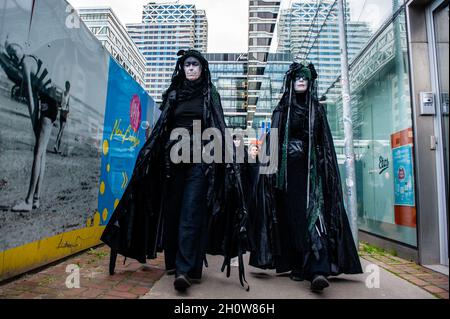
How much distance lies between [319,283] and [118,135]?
11.4 feet

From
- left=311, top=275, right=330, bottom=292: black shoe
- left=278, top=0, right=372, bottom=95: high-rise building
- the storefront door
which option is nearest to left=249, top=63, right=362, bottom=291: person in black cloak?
left=311, top=275, right=330, bottom=292: black shoe

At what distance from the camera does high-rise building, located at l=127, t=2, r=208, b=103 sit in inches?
1460

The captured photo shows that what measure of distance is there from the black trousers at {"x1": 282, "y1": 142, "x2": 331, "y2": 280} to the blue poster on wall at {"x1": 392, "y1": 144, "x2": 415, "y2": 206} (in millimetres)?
1744

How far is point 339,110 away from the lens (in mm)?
7078

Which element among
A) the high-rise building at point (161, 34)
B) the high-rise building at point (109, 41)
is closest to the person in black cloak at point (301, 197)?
the high-rise building at point (109, 41)

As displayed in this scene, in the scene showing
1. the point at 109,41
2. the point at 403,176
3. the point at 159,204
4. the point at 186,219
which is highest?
the point at 109,41

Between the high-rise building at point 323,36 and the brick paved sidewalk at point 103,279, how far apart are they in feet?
13.3

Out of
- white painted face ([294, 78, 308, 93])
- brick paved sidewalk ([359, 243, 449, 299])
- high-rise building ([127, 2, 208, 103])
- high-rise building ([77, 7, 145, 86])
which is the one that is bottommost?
brick paved sidewalk ([359, 243, 449, 299])

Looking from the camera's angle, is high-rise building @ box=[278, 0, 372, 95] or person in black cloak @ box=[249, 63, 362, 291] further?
high-rise building @ box=[278, 0, 372, 95]

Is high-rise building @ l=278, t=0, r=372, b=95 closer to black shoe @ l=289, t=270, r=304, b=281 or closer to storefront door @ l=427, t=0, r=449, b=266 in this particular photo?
storefront door @ l=427, t=0, r=449, b=266

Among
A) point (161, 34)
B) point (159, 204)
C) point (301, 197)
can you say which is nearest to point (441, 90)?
point (301, 197)

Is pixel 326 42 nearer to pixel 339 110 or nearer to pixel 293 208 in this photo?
pixel 339 110

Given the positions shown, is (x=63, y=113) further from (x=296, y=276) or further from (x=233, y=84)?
(x=233, y=84)

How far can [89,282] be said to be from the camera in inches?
105
